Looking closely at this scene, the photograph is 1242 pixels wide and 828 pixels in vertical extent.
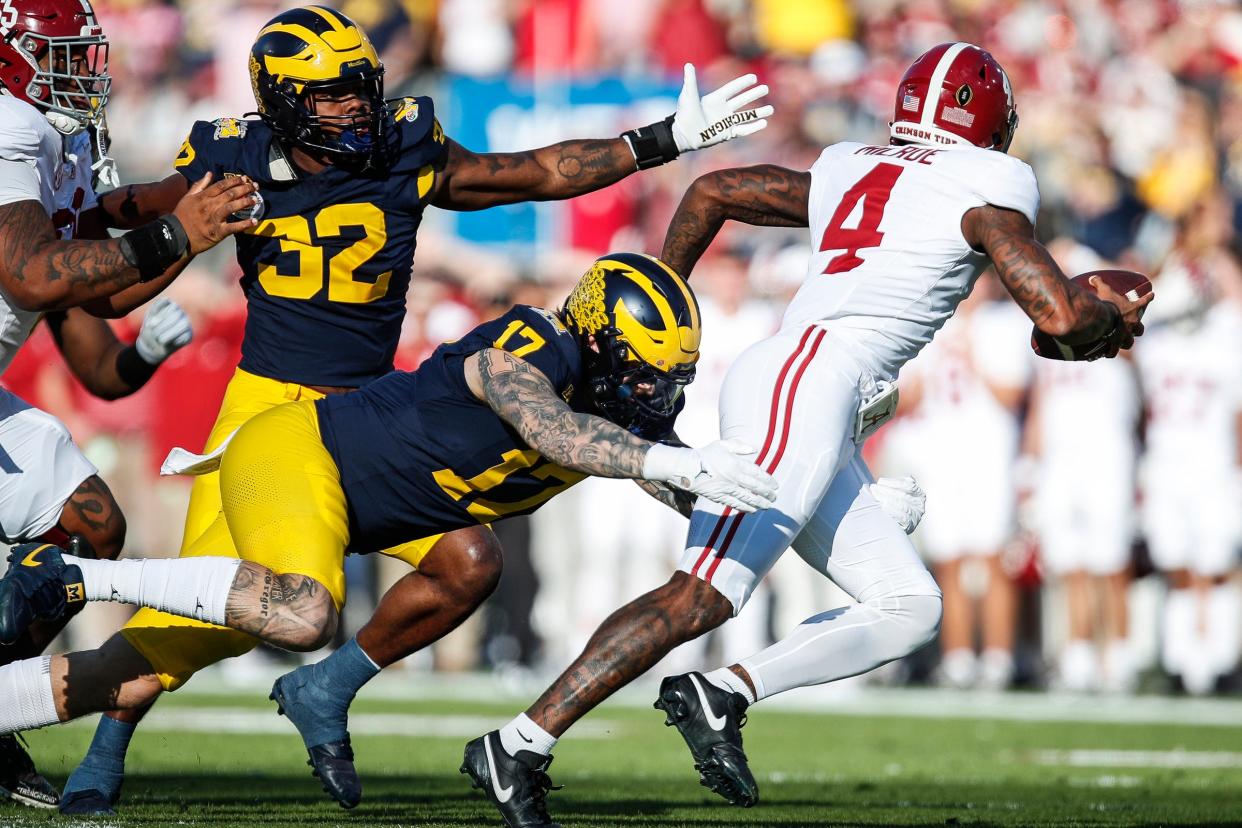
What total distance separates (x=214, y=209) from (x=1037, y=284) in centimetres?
236

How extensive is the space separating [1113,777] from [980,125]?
3148mm

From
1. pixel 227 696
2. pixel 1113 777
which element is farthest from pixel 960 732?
pixel 227 696

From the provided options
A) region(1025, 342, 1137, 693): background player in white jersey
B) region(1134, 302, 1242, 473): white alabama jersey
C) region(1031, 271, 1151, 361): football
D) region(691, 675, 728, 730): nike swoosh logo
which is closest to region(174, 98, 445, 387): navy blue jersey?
region(691, 675, 728, 730): nike swoosh logo

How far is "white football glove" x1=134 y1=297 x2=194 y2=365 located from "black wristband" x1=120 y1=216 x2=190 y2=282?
0.65 m

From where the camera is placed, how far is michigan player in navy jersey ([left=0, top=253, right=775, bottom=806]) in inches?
187

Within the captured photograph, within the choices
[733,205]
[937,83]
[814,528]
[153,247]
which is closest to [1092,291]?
[937,83]

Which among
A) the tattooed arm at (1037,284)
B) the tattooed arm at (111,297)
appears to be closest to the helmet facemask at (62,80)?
the tattooed arm at (111,297)

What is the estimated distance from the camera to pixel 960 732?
8.95m

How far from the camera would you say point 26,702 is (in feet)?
16.8

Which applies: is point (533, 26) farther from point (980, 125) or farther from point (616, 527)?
point (980, 125)

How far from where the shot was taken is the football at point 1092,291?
16.8ft

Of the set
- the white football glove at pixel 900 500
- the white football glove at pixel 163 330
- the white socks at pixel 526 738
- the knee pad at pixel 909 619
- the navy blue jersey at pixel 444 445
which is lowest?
the white socks at pixel 526 738

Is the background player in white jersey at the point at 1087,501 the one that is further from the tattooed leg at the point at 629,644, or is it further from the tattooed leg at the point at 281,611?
the tattooed leg at the point at 281,611

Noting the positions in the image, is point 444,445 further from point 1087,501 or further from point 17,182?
point 1087,501
